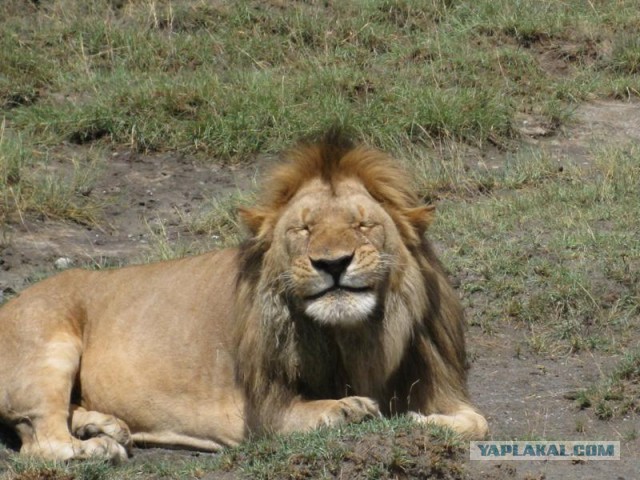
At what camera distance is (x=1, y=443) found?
562cm

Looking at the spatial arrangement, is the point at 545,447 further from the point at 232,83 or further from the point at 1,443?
the point at 232,83

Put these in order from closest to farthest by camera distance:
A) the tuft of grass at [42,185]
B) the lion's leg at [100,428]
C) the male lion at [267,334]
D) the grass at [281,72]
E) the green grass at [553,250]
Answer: the male lion at [267,334] → the lion's leg at [100,428] → the green grass at [553,250] → the tuft of grass at [42,185] → the grass at [281,72]

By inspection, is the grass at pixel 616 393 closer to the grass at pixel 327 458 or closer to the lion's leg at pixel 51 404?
the grass at pixel 327 458

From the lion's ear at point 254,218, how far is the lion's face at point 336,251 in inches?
3.4

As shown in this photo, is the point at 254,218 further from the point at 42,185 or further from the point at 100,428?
the point at 42,185

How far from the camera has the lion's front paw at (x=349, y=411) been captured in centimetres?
477

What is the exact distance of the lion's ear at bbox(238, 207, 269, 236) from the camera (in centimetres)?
514

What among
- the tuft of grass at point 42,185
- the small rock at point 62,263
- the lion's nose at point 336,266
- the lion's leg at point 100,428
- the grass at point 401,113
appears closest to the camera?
the lion's nose at point 336,266

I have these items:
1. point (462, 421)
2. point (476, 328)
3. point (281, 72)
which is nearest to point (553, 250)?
point (476, 328)

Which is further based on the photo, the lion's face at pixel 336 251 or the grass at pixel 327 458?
the lion's face at pixel 336 251

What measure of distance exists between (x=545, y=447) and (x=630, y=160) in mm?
4006

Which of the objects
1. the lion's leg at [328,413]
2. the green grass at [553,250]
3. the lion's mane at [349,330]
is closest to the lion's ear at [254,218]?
the lion's mane at [349,330]

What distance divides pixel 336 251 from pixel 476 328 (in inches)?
74.1

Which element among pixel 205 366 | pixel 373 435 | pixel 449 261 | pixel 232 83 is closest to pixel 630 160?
pixel 449 261
